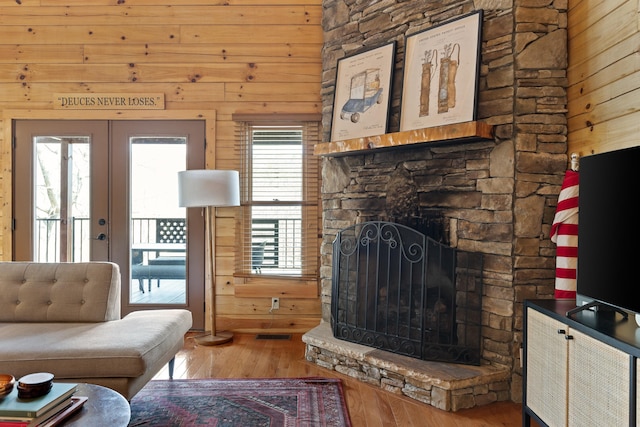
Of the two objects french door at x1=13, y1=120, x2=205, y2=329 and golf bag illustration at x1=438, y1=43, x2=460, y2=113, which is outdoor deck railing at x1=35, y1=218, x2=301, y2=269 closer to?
french door at x1=13, y1=120, x2=205, y2=329

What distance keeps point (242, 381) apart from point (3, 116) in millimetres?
3632

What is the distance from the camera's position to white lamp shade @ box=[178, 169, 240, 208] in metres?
3.71

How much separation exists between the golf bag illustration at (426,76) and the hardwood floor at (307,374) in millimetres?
1941

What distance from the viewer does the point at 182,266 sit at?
14.2ft

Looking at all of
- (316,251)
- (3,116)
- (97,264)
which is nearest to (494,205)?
(316,251)

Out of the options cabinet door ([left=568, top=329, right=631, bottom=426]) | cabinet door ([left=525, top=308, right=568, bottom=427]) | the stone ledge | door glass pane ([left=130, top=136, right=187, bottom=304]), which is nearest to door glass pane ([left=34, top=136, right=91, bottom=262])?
door glass pane ([left=130, top=136, right=187, bottom=304])

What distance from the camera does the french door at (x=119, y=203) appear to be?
430 cm

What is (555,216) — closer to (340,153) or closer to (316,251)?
(340,153)

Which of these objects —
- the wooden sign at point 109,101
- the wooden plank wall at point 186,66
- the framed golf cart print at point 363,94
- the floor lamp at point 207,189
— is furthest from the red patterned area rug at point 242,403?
the wooden sign at point 109,101

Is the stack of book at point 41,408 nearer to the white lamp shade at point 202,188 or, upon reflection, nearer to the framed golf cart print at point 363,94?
the white lamp shade at point 202,188

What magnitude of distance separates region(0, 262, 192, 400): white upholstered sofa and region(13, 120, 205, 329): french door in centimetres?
139

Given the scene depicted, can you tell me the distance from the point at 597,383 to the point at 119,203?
4.10m

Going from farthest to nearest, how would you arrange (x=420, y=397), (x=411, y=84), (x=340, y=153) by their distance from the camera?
1. (x=340, y=153)
2. (x=411, y=84)
3. (x=420, y=397)

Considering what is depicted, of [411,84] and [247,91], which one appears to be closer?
[411,84]
